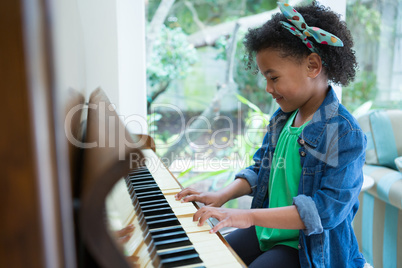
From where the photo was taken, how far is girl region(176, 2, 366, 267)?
94 cm

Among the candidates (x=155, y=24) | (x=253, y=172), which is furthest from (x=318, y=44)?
(x=155, y=24)

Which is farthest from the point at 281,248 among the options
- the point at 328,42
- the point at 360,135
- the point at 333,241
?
the point at 328,42

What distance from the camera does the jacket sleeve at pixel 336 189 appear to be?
93 cm

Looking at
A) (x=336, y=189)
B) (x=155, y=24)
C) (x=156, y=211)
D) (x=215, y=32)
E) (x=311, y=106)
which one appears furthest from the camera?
(x=215, y=32)

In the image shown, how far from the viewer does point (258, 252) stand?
1219mm

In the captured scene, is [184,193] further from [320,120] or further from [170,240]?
[320,120]

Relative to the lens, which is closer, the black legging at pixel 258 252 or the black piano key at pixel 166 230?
the black piano key at pixel 166 230

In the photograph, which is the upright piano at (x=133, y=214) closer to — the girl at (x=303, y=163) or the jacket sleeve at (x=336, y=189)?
the girl at (x=303, y=163)

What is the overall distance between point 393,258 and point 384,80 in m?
1.67

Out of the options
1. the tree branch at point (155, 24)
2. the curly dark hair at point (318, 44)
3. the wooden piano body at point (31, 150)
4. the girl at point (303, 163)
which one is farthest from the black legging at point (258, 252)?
the tree branch at point (155, 24)

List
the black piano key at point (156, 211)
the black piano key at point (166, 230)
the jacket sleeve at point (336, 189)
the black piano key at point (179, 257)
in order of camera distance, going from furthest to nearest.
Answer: the jacket sleeve at point (336, 189), the black piano key at point (156, 211), the black piano key at point (166, 230), the black piano key at point (179, 257)

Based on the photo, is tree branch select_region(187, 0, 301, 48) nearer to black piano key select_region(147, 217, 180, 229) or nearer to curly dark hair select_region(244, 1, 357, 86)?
curly dark hair select_region(244, 1, 357, 86)

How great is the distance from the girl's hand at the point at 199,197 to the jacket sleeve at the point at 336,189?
30 centimetres

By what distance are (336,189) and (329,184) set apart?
0.08 feet
